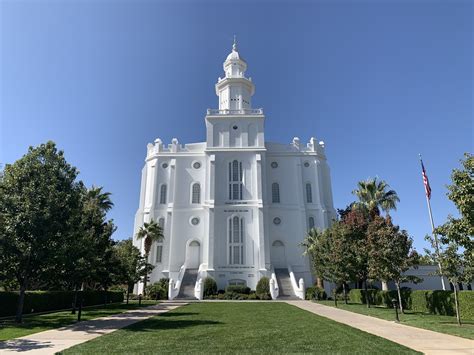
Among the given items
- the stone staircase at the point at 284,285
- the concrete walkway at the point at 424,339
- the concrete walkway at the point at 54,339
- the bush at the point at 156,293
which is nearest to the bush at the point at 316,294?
the stone staircase at the point at 284,285

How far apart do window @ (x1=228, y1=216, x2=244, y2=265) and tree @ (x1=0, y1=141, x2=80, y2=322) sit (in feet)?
82.4

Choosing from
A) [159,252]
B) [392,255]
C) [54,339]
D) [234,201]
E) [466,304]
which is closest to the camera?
[54,339]

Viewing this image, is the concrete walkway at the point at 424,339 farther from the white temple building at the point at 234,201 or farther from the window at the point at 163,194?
the window at the point at 163,194

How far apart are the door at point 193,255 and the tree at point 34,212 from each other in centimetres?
2575

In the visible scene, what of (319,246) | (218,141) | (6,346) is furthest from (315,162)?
(6,346)

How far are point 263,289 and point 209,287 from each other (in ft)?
18.5

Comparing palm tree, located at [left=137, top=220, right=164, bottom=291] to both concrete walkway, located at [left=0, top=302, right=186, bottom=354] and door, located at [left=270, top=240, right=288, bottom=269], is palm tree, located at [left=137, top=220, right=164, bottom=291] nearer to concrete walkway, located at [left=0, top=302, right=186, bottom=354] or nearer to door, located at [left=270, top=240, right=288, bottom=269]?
door, located at [left=270, top=240, right=288, bottom=269]

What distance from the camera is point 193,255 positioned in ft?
140

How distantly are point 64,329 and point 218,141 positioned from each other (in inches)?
1343

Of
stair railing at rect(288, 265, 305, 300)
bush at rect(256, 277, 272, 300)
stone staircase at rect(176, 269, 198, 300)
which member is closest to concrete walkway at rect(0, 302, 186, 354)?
stone staircase at rect(176, 269, 198, 300)

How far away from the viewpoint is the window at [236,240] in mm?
40344

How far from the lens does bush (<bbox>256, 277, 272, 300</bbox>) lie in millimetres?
35094

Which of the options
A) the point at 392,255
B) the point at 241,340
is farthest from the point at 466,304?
the point at 241,340

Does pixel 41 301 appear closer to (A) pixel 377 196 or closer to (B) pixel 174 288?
(B) pixel 174 288
